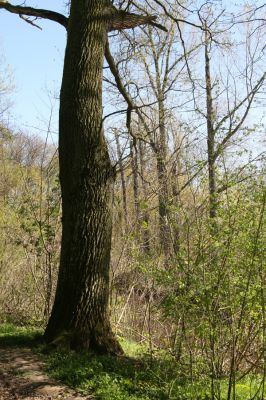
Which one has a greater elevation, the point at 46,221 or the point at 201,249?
the point at 46,221

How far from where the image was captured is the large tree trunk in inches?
243

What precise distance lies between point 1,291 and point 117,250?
2532mm

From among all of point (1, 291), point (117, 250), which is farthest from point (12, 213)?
point (117, 250)

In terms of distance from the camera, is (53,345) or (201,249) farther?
(53,345)

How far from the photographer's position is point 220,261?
193 inches

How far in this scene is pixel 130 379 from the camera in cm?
537

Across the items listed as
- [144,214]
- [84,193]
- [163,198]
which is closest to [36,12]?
[84,193]

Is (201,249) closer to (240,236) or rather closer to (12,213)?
(240,236)

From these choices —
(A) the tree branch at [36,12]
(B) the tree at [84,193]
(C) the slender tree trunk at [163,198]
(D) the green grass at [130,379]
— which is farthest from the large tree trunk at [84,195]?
(C) the slender tree trunk at [163,198]

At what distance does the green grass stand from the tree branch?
16.2 feet

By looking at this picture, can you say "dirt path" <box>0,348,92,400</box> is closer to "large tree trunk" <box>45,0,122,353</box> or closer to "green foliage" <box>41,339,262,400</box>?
"green foliage" <box>41,339,262,400</box>

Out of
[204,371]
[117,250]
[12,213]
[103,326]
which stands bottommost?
[204,371]

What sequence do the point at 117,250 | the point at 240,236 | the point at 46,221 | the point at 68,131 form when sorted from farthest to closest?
the point at 117,250 < the point at 46,221 < the point at 68,131 < the point at 240,236

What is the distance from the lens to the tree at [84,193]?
617 centimetres
